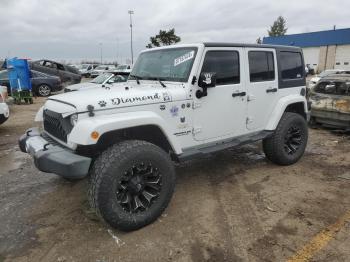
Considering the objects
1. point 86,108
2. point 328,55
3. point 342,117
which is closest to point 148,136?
point 86,108

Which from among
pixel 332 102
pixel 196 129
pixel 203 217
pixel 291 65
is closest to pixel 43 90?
pixel 332 102

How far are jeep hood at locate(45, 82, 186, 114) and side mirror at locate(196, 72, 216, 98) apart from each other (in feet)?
0.73

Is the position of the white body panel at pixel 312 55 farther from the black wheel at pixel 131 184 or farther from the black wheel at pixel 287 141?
the black wheel at pixel 131 184

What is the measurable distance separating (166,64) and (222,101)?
2.88ft

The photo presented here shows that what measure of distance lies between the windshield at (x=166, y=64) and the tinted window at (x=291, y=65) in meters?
1.89

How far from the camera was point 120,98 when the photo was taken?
11.5 feet

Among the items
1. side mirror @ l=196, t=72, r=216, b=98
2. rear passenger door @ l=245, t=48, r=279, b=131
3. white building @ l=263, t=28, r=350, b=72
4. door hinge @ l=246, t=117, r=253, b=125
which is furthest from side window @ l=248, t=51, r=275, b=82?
white building @ l=263, t=28, r=350, b=72

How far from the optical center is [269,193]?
14.8 feet

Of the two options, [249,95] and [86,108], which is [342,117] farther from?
[86,108]

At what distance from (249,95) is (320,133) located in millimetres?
4157

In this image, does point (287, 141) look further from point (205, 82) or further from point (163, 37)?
point (163, 37)

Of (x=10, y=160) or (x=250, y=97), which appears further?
(x=10, y=160)

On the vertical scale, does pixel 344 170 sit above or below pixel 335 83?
below

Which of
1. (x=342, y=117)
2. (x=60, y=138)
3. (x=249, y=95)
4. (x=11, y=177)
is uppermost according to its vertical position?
Answer: (x=249, y=95)
